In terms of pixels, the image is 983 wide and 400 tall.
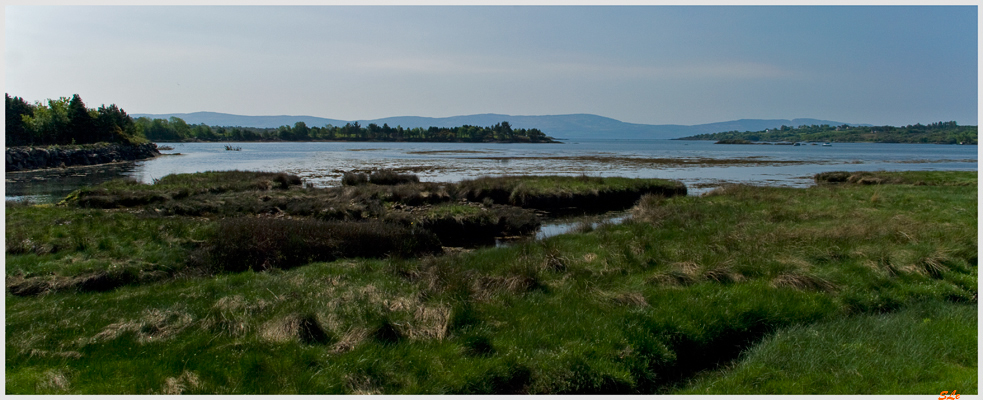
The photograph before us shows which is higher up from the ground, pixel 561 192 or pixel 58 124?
pixel 58 124

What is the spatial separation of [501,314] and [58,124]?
94.0 m

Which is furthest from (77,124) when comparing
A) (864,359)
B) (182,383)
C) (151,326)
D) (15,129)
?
(864,359)

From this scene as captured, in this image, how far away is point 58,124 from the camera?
247 feet

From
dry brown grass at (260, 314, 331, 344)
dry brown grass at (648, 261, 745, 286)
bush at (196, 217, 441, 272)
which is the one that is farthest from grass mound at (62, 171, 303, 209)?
dry brown grass at (648, 261, 745, 286)

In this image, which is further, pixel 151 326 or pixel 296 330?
pixel 151 326

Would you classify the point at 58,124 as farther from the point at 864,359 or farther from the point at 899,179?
the point at 899,179

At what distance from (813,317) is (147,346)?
11029 mm

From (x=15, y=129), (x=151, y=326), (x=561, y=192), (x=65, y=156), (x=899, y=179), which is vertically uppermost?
(x=15, y=129)

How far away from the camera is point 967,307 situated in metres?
9.36

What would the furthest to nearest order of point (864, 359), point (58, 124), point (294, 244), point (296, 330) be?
point (58, 124) → point (294, 244) → point (296, 330) → point (864, 359)

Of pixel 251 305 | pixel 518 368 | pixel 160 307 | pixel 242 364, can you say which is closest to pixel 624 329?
pixel 518 368

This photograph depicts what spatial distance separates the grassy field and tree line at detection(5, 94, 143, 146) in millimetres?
79268

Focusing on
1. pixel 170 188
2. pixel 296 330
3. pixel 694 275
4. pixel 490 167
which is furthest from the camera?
pixel 490 167

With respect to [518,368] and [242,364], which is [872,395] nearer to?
[518,368]
